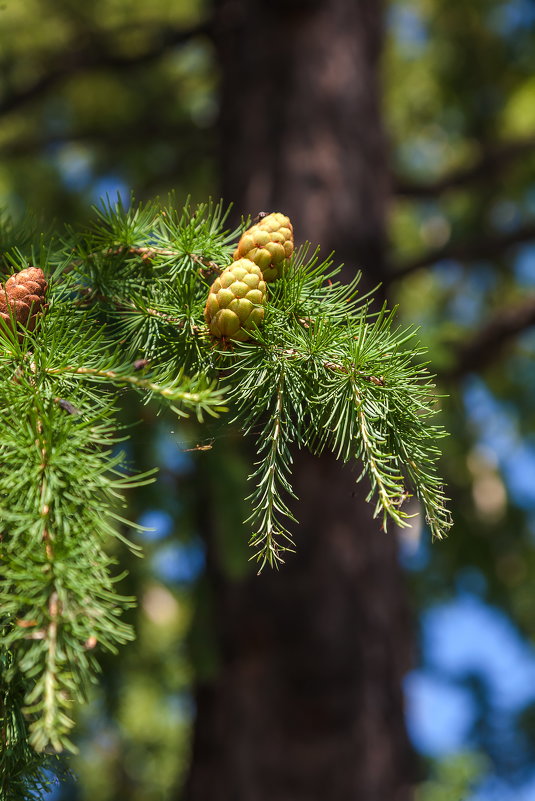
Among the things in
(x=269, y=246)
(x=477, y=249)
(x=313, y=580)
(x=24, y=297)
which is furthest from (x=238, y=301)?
(x=477, y=249)

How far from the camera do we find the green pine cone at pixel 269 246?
955 millimetres

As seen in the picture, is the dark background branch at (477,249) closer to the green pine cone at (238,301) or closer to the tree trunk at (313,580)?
the tree trunk at (313,580)

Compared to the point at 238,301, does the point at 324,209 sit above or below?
above

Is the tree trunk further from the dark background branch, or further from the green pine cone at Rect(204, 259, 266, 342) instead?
Result: the green pine cone at Rect(204, 259, 266, 342)

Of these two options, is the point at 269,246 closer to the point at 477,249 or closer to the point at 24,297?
the point at 24,297

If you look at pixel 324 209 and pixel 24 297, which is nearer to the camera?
pixel 24 297

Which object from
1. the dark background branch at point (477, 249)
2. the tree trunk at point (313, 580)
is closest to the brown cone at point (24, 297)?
the tree trunk at point (313, 580)

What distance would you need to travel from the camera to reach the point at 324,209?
2.80m

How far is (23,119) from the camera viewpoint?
17.2ft

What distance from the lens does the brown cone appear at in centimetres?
93

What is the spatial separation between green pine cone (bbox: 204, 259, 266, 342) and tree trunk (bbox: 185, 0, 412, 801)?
5.04 feet

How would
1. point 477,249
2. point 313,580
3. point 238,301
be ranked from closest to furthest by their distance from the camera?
point 238,301 → point 313,580 → point 477,249

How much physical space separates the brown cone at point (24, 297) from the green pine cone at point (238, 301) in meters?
0.23

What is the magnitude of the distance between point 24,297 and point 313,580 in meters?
1.84
